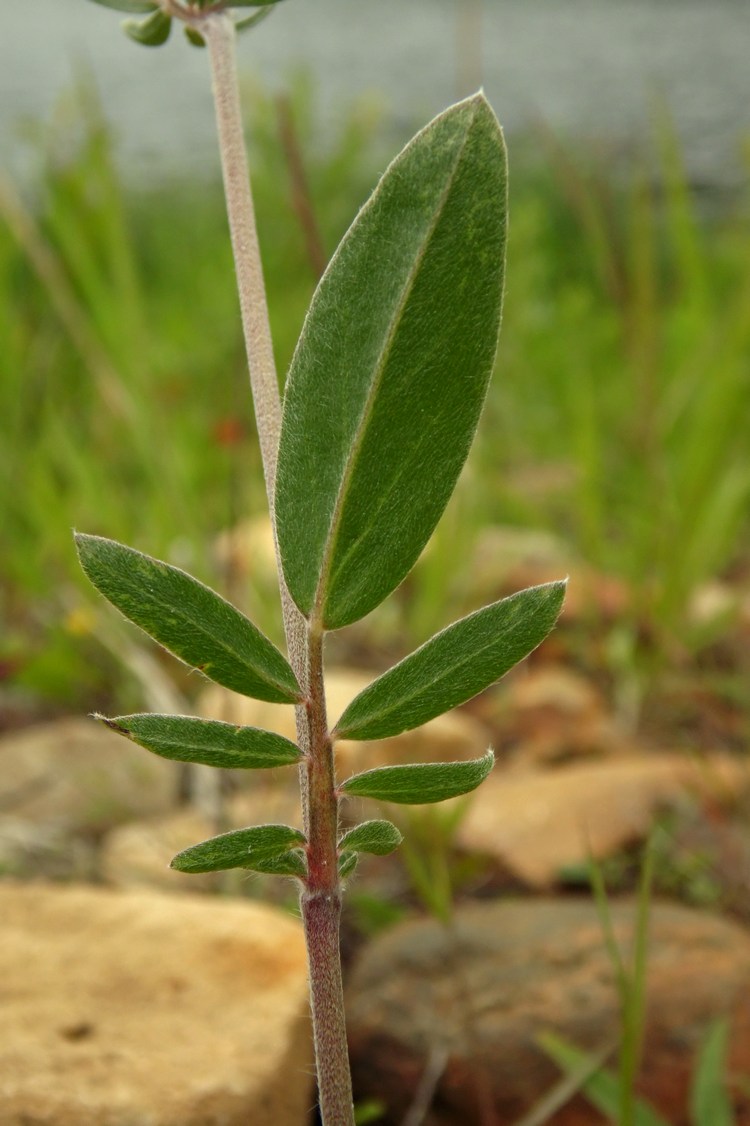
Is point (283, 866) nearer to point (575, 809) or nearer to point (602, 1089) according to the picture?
point (602, 1089)

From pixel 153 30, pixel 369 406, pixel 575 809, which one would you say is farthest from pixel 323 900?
pixel 575 809

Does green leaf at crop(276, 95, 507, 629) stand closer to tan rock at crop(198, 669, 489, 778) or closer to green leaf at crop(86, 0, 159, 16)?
green leaf at crop(86, 0, 159, 16)

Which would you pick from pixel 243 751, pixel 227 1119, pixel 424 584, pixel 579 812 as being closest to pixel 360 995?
pixel 227 1119

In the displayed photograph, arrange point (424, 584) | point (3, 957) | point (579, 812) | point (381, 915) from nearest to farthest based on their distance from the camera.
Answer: point (3, 957)
point (381, 915)
point (579, 812)
point (424, 584)

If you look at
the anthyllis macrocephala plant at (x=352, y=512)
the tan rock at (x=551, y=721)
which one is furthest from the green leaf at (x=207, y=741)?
the tan rock at (x=551, y=721)

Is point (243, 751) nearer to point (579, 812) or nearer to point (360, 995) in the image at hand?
point (360, 995)

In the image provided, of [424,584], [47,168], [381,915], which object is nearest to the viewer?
[381,915]
